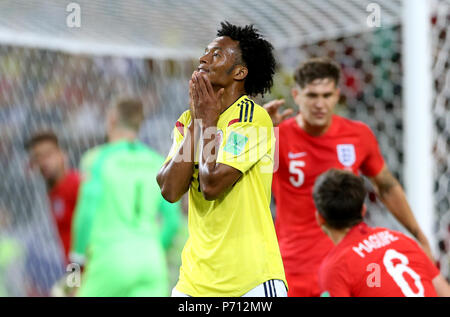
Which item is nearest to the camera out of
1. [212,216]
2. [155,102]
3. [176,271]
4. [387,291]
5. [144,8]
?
[212,216]

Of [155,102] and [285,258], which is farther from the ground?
[155,102]

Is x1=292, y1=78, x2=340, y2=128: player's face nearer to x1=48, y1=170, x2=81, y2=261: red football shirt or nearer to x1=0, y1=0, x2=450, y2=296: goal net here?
x1=0, y1=0, x2=450, y2=296: goal net

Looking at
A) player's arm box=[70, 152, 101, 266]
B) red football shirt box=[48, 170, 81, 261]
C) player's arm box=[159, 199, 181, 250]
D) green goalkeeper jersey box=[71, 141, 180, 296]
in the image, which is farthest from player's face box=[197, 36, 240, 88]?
red football shirt box=[48, 170, 81, 261]

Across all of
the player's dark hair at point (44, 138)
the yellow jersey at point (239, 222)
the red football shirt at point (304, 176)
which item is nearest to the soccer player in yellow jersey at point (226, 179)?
the yellow jersey at point (239, 222)

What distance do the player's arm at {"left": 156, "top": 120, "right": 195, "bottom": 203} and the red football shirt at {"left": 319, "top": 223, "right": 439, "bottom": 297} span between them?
917 millimetres

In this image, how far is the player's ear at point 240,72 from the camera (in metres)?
2.30

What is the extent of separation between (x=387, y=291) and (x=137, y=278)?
6.64 feet

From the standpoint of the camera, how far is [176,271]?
21.5 ft

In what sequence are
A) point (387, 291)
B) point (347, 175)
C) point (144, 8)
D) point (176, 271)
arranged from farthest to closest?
point (176, 271) → point (144, 8) → point (347, 175) → point (387, 291)

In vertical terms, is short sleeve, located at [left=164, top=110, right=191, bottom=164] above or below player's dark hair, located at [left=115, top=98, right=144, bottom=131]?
below

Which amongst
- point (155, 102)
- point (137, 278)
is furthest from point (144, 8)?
point (137, 278)

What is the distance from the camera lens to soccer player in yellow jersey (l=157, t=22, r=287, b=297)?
219cm

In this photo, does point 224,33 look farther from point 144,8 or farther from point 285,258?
point 144,8

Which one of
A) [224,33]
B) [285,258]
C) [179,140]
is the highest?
[224,33]
